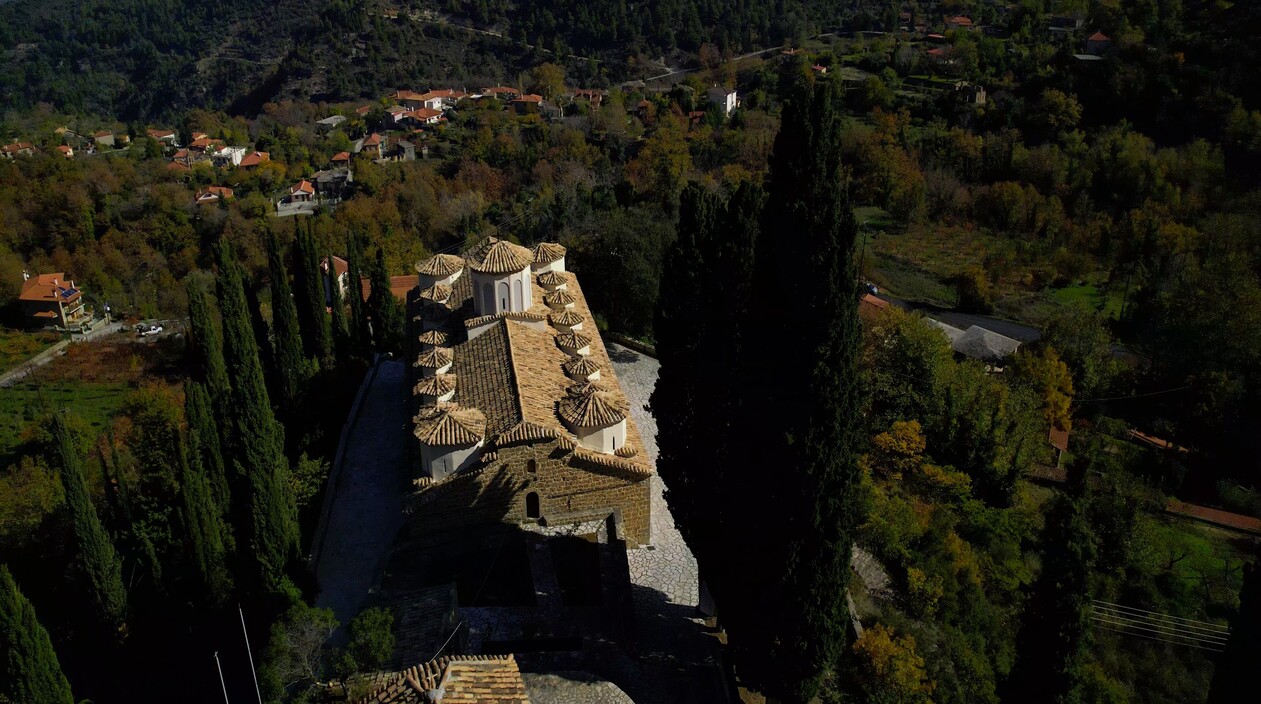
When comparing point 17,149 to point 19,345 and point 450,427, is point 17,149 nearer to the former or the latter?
point 19,345

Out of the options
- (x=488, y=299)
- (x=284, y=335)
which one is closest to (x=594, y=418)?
(x=488, y=299)

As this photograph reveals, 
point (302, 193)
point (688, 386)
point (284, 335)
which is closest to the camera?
point (688, 386)

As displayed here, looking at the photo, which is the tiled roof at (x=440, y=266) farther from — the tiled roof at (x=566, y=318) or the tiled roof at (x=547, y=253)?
the tiled roof at (x=566, y=318)

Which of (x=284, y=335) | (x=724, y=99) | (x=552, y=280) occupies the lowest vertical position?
(x=284, y=335)

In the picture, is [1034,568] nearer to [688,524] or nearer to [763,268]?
[688,524]

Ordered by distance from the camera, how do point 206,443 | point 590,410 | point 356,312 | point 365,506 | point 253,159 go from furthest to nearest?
1. point 253,159
2. point 356,312
3. point 365,506
4. point 590,410
5. point 206,443

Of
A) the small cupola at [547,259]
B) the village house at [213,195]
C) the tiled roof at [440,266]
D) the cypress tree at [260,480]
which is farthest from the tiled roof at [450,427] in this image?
the village house at [213,195]

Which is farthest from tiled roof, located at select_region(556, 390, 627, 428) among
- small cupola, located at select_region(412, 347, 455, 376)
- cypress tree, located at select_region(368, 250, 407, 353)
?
cypress tree, located at select_region(368, 250, 407, 353)

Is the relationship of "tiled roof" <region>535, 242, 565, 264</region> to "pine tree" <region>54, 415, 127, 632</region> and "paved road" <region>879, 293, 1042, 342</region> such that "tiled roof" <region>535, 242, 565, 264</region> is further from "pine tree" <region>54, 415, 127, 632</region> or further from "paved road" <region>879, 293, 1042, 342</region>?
"paved road" <region>879, 293, 1042, 342</region>
